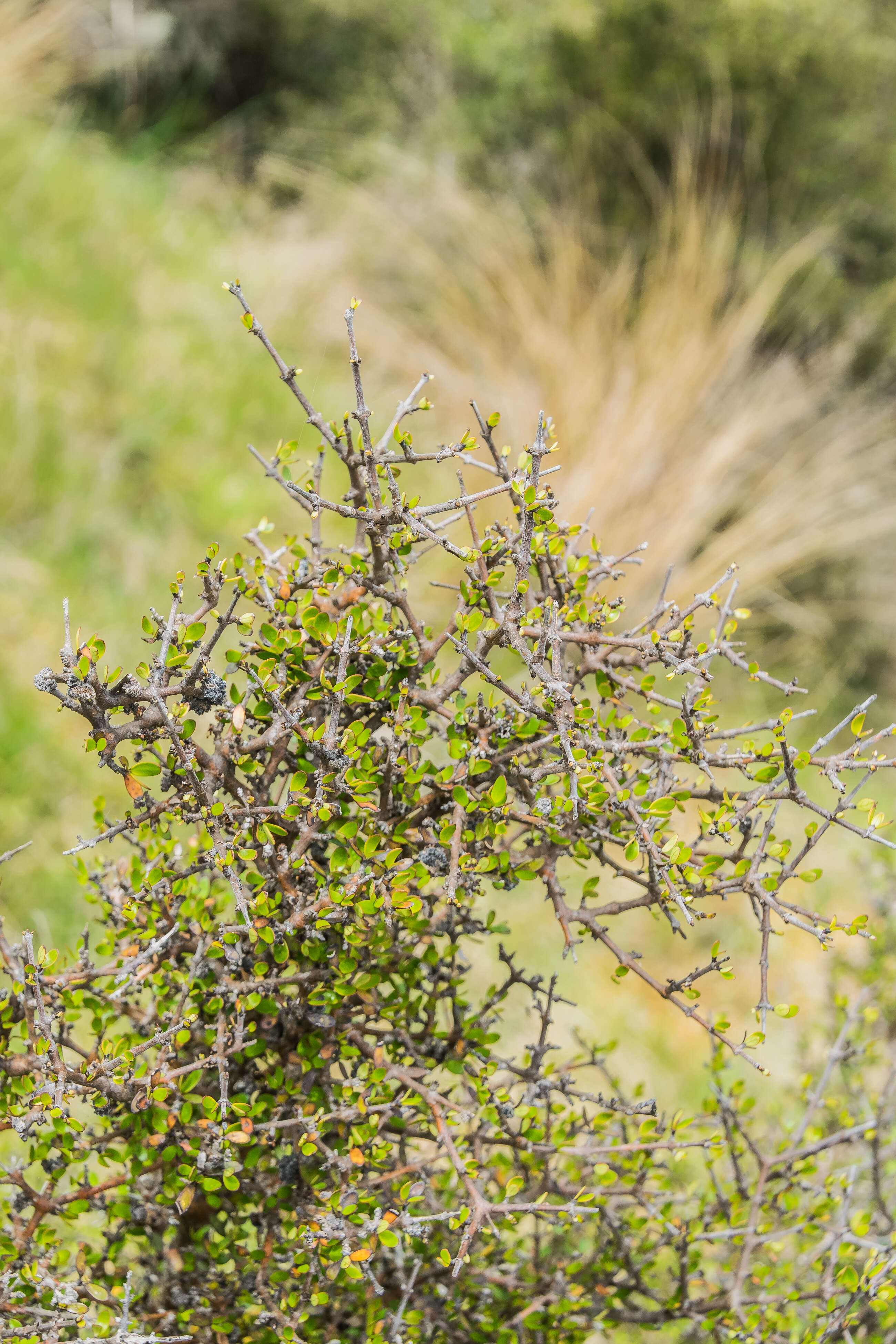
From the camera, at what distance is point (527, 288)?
542 cm

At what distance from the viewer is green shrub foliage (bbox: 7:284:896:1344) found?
0.93 m

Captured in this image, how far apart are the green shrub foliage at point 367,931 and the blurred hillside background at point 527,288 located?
7.54ft

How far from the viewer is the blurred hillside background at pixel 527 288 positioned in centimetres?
395

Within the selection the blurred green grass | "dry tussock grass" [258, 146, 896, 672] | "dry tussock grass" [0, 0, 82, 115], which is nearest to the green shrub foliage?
the blurred green grass

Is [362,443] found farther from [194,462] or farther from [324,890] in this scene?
[194,462]

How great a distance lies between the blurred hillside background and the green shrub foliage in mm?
2299

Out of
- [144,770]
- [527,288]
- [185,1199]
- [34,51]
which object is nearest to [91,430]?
[527,288]

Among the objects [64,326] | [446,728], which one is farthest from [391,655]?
[64,326]

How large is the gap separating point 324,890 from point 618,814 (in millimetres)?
286

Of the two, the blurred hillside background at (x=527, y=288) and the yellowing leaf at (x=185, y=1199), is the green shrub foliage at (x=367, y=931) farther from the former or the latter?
the blurred hillside background at (x=527, y=288)

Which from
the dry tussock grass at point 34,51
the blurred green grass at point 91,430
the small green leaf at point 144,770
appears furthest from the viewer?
the dry tussock grass at point 34,51

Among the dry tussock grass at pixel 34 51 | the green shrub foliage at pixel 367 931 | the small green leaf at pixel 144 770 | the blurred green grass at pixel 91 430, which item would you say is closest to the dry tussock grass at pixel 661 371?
the blurred green grass at pixel 91 430

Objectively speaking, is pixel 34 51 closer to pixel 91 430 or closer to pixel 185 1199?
pixel 91 430

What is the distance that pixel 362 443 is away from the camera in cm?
98
